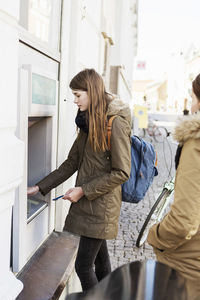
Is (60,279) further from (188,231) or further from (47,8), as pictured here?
(47,8)

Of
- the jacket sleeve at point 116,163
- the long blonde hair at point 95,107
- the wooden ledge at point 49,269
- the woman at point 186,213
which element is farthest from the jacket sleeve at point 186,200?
the wooden ledge at point 49,269

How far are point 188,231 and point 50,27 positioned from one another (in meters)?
1.98

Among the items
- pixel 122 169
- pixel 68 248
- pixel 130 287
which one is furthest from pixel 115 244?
pixel 130 287

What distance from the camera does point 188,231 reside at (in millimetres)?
1463

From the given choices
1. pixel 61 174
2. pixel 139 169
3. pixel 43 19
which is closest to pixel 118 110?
pixel 139 169

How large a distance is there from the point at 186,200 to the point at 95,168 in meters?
0.87

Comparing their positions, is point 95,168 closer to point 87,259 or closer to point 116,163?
point 116,163

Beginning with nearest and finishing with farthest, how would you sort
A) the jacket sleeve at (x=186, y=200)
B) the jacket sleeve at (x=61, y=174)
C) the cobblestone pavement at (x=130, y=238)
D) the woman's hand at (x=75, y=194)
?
the jacket sleeve at (x=186, y=200) < the woman's hand at (x=75, y=194) < the jacket sleeve at (x=61, y=174) < the cobblestone pavement at (x=130, y=238)

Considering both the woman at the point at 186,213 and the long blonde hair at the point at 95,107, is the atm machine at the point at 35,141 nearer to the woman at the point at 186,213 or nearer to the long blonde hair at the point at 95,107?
the long blonde hair at the point at 95,107

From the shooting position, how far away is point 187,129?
150cm

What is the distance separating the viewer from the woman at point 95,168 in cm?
210

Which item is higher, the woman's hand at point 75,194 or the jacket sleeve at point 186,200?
the jacket sleeve at point 186,200

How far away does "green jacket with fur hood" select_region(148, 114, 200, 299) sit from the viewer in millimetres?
1426

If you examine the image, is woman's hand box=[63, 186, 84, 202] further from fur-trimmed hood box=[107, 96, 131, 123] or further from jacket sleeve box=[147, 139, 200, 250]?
jacket sleeve box=[147, 139, 200, 250]
